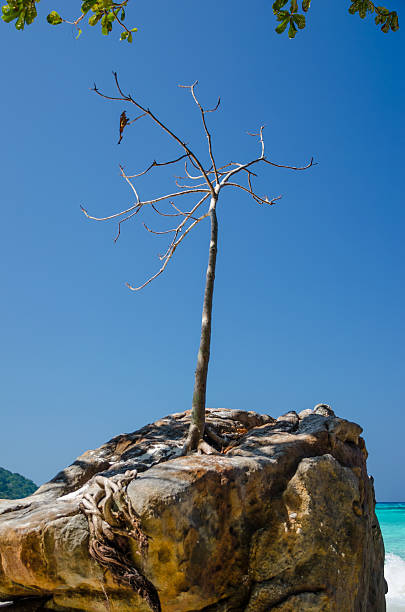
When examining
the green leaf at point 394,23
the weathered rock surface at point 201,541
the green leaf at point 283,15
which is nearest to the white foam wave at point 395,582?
the weathered rock surface at point 201,541

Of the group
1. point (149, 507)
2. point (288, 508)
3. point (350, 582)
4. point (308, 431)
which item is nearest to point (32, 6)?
point (149, 507)

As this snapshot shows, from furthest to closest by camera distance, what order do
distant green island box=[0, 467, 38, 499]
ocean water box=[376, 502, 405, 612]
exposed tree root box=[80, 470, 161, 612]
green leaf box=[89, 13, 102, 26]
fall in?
1. distant green island box=[0, 467, 38, 499]
2. ocean water box=[376, 502, 405, 612]
3. exposed tree root box=[80, 470, 161, 612]
4. green leaf box=[89, 13, 102, 26]

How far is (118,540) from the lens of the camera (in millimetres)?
4094

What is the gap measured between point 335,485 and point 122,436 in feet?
12.1

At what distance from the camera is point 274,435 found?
5945 millimetres

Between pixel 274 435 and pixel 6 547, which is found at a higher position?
pixel 274 435

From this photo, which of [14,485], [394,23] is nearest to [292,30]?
[394,23]

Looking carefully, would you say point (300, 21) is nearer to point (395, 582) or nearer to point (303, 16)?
point (303, 16)

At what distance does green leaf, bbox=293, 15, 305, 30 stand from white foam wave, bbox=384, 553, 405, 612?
643 inches

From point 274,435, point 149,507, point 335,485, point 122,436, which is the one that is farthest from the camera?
point 122,436

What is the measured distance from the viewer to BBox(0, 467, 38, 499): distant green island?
41.5 meters

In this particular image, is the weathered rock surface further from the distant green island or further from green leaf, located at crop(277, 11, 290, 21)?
the distant green island

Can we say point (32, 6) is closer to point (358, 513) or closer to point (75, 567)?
point (75, 567)

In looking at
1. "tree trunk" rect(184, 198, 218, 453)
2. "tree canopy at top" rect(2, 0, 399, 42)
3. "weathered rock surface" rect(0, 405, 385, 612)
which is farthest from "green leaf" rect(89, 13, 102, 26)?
"weathered rock surface" rect(0, 405, 385, 612)
